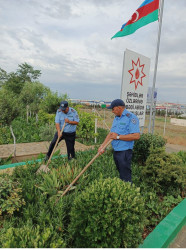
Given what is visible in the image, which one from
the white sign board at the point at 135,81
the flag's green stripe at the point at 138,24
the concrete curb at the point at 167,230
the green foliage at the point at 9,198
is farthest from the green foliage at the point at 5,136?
the concrete curb at the point at 167,230

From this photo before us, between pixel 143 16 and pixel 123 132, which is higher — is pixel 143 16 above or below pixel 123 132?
above

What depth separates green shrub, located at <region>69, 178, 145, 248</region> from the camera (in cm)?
191

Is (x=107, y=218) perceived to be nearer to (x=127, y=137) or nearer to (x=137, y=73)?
(x=127, y=137)

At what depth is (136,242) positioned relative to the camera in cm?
202

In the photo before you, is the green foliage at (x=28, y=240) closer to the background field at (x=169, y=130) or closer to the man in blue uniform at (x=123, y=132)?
the man in blue uniform at (x=123, y=132)

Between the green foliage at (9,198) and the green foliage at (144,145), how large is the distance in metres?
3.13

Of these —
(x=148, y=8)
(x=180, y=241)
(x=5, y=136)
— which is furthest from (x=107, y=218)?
(x=5, y=136)

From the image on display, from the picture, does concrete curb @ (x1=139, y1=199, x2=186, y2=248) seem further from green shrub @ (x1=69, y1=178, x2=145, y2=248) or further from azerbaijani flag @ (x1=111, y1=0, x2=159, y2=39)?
azerbaijani flag @ (x1=111, y1=0, x2=159, y2=39)

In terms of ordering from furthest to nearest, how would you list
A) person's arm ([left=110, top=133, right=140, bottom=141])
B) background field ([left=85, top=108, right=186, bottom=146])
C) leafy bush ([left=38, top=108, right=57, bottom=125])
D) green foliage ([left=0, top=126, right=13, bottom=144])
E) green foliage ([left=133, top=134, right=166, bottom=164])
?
leafy bush ([left=38, top=108, right=57, bottom=125]) < background field ([left=85, top=108, right=186, bottom=146]) < green foliage ([left=0, top=126, right=13, bottom=144]) < green foliage ([left=133, top=134, right=166, bottom=164]) < person's arm ([left=110, top=133, right=140, bottom=141])

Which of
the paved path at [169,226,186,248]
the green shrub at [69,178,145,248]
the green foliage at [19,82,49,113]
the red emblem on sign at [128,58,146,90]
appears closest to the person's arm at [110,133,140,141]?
the green shrub at [69,178,145,248]

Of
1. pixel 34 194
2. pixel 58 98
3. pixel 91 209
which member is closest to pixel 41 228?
pixel 91 209

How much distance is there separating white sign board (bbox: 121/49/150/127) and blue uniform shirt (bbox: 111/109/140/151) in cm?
194

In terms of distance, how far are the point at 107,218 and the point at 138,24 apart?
Answer: 5.64m

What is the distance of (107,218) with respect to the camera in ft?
6.27
